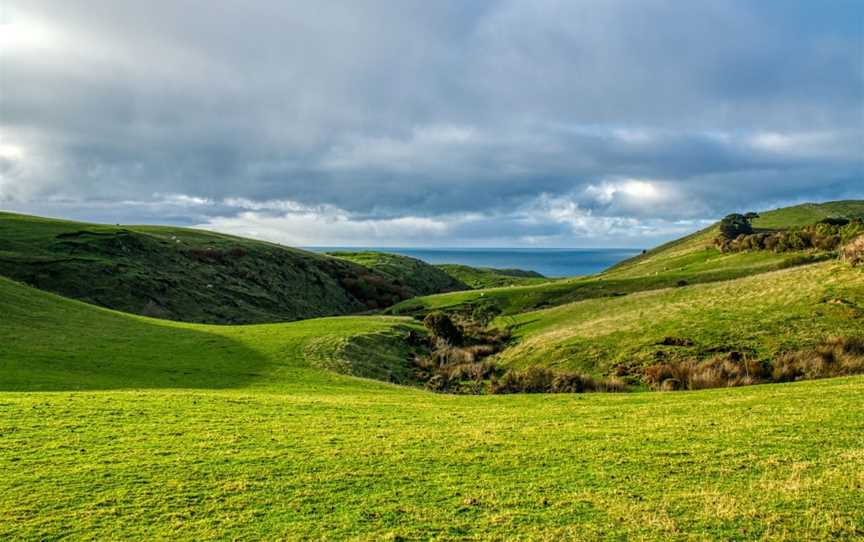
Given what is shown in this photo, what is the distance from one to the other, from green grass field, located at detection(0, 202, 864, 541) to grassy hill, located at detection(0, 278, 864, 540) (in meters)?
0.07

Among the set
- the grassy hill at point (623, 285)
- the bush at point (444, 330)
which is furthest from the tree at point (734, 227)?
the bush at point (444, 330)

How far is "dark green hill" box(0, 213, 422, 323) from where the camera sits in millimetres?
78625

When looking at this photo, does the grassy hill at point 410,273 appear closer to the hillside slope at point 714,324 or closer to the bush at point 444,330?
the bush at point 444,330

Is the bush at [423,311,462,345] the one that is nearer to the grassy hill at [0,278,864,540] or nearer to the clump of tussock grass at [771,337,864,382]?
the grassy hill at [0,278,864,540]

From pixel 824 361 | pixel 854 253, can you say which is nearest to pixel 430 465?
pixel 824 361

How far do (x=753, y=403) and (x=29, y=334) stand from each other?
144 feet

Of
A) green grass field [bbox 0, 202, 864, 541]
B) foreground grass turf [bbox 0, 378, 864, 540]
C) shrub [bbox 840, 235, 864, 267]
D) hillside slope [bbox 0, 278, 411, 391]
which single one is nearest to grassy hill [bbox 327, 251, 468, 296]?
hillside slope [bbox 0, 278, 411, 391]

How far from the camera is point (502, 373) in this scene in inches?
1790

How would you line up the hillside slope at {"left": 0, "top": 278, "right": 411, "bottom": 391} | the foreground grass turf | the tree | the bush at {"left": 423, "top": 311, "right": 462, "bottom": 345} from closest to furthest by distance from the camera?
the foreground grass turf < the hillside slope at {"left": 0, "top": 278, "right": 411, "bottom": 391} < the bush at {"left": 423, "top": 311, "right": 462, "bottom": 345} < the tree

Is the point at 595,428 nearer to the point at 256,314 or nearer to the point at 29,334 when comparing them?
the point at 29,334

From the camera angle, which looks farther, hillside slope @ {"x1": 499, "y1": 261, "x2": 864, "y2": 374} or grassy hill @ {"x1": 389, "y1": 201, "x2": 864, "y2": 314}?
grassy hill @ {"x1": 389, "y1": 201, "x2": 864, "y2": 314}

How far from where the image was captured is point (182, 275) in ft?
310

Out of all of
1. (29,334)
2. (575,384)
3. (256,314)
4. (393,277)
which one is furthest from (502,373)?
(393,277)

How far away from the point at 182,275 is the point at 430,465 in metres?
88.3
